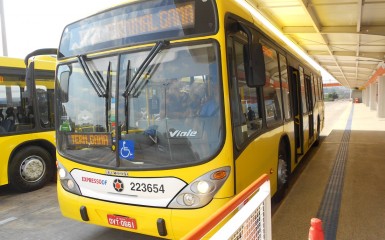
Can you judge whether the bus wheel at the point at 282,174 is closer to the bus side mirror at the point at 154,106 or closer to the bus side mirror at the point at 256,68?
the bus side mirror at the point at 256,68

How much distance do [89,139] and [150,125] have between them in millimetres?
775

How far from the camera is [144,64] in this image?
3299 millimetres

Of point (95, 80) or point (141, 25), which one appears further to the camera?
point (95, 80)

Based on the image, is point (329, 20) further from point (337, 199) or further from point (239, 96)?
point (239, 96)

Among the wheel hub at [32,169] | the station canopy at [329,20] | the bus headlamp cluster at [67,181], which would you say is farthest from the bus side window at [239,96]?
the station canopy at [329,20]

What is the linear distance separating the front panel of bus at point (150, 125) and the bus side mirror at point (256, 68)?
1.14 ft

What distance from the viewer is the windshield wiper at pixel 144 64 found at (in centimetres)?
324

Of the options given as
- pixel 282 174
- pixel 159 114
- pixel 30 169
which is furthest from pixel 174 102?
pixel 30 169

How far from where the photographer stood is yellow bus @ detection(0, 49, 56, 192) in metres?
6.21

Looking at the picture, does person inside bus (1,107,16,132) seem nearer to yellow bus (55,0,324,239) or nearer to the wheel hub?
the wheel hub

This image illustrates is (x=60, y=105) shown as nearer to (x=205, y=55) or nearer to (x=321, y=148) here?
(x=205, y=55)

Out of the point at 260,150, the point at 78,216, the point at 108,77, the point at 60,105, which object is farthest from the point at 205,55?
the point at 78,216

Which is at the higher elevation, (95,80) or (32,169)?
(95,80)

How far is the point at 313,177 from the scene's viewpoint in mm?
6746
